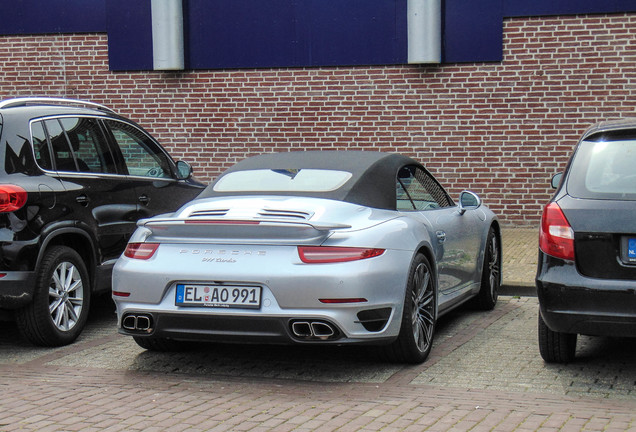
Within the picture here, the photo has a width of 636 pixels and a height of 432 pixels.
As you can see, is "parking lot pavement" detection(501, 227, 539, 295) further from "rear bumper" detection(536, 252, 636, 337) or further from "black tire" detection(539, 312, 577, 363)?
"rear bumper" detection(536, 252, 636, 337)

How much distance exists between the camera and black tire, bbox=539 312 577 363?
19.9 feet

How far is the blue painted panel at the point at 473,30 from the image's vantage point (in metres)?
13.6

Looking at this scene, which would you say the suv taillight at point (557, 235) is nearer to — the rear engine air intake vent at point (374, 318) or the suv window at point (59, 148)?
the rear engine air intake vent at point (374, 318)

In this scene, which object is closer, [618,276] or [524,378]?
[618,276]

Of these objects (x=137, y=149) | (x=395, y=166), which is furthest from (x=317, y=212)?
(x=137, y=149)

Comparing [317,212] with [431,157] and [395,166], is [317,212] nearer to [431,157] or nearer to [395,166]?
[395,166]

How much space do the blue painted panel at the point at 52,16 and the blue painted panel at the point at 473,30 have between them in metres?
5.43

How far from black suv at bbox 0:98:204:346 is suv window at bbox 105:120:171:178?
0.01m

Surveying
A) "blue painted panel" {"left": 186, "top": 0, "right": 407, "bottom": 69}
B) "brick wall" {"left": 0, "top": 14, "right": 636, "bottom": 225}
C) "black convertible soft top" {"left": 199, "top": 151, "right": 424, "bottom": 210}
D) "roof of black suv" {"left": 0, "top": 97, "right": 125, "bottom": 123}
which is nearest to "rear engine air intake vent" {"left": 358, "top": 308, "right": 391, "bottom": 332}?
"black convertible soft top" {"left": 199, "top": 151, "right": 424, "bottom": 210}

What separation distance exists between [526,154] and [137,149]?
23.5 feet

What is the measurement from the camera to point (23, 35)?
15625 millimetres

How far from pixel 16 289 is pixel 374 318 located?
8.26 ft

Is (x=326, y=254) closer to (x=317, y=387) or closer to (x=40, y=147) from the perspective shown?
(x=317, y=387)

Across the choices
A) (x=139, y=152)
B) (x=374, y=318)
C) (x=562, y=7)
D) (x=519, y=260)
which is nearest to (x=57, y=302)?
(x=139, y=152)
